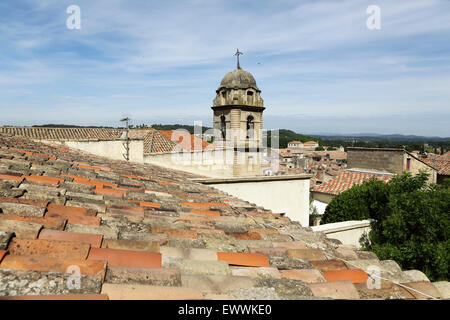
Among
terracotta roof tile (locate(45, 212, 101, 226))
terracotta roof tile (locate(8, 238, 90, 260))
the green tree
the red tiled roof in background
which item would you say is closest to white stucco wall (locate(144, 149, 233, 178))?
the red tiled roof in background

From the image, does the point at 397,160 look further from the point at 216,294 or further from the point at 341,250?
the point at 216,294

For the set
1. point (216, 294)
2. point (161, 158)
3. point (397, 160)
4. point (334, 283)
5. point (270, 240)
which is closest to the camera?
point (216, 294)

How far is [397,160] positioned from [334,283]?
20606mm

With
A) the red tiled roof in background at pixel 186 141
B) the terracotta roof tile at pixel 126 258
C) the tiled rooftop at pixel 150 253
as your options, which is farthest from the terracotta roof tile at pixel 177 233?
the red tiled roof in background at pixel 186 141

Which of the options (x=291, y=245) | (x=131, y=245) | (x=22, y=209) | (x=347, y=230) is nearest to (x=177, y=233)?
(x=131, y=245)

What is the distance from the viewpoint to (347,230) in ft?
30.0

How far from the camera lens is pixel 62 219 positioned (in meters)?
2.10

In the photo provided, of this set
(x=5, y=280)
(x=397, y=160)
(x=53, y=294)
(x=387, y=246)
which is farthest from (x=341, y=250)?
(x=397, y=160)

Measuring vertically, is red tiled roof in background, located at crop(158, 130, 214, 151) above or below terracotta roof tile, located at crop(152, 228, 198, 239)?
above

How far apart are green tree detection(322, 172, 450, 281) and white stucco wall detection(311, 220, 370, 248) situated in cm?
29

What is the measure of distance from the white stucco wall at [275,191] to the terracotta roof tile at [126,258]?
21.5 ft

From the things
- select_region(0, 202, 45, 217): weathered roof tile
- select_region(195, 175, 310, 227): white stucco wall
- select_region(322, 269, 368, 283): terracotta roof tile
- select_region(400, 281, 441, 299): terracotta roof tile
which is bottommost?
select_region(195, 175, 310, 227): white stucco wall

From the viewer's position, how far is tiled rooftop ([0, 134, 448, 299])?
1479 mm

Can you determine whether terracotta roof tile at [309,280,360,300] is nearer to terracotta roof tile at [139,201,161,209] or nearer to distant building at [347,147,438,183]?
terracotta roof tile at [139,201,161,209]
